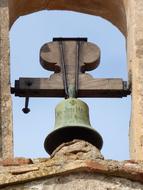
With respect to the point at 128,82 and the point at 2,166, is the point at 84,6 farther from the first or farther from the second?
the point at 2,166

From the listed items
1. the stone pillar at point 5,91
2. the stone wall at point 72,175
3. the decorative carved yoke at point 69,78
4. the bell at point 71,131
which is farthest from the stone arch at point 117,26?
the stone wall at point 72,175

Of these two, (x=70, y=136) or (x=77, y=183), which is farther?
(x=70, y=136)

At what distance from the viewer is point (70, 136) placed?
479 inches

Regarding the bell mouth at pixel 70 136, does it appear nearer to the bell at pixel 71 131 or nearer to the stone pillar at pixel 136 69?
the bell at pixel 71 131

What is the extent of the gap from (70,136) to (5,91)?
0.98 metres

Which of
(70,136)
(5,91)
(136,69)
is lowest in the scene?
(70,136)

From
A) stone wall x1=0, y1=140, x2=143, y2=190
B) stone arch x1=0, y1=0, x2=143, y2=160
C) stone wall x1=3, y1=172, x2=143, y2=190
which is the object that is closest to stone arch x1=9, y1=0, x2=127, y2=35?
stone arch x1=0, y1=0, x2=143, y2=160

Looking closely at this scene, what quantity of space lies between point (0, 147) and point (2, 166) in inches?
40.2

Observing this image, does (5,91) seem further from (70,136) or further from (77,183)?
(77,183)

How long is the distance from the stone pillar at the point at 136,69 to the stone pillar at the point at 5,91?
881 mm

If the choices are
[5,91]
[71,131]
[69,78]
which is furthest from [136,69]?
[71,131]

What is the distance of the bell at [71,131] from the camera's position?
39.8ft

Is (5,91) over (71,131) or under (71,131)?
over

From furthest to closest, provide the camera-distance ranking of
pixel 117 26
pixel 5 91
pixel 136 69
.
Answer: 1. pixel 117 26
2. pixel 136 69
3. pixel 5 91
